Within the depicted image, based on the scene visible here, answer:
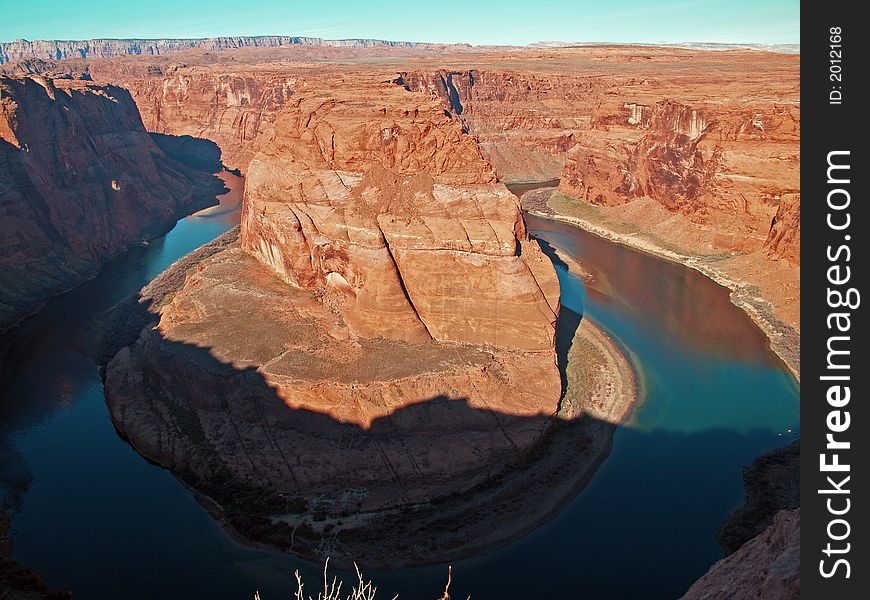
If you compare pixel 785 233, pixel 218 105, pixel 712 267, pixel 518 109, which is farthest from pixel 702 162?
pixel 218 105

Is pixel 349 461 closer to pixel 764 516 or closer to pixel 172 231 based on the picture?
pixel 764 516

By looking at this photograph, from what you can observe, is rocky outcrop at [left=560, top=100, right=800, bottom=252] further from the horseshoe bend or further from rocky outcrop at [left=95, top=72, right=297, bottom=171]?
rocky outcrop at [left=95, top=72, right=297, bottom=171]

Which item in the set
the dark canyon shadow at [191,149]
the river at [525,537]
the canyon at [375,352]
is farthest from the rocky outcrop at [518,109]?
the river at [525,537]

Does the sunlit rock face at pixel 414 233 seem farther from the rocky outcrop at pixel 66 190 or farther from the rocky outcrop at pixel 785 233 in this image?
the rocky outcrop at pixel 785 233

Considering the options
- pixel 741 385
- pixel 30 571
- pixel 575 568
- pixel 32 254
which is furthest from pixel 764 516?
pixel 32 254

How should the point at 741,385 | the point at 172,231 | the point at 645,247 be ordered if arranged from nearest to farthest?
the point at 741,385
the point at 645,247
the point at 172,231

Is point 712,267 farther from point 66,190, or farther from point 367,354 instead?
point 66,190
